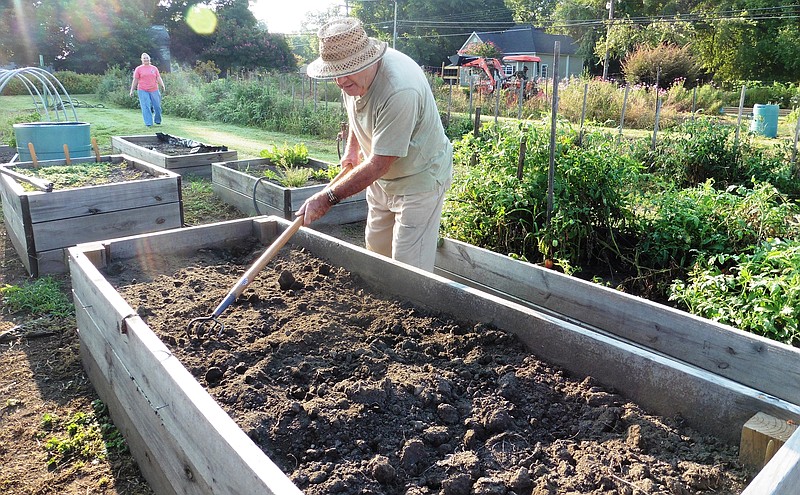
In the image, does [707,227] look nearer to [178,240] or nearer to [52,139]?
[178,240]

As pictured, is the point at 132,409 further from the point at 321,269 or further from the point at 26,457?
the point at 321,269

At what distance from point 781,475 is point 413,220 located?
2.52 m

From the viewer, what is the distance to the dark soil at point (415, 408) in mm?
1940

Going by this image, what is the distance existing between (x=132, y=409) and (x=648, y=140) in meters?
8.67

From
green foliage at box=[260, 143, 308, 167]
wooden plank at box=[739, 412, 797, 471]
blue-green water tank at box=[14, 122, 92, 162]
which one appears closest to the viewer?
wooden plank at box=[739, 412, 797, 471]

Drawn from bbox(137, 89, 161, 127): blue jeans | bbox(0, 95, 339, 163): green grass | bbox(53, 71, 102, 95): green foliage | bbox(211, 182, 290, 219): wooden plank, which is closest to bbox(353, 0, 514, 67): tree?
bbox(53, 71, 102, 95): green foliage

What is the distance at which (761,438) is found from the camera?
1.88 m

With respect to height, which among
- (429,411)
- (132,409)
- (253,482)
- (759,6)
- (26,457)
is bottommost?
(26,457)

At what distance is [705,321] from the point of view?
288 centimetres

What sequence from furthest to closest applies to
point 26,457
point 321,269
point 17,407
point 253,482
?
1. point 321,269
2. point 17,407
3. point 26,457
4. point 253,482

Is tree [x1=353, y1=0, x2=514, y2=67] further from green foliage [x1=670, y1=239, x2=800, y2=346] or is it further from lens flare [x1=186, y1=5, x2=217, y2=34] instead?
green foliage [x1=670, y1=239, x2=800, y2=346]

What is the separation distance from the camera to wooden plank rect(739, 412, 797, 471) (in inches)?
72.3

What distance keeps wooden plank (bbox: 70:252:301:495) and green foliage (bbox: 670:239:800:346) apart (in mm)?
2491

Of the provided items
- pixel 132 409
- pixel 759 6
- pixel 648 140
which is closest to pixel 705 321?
pixel 132 409
